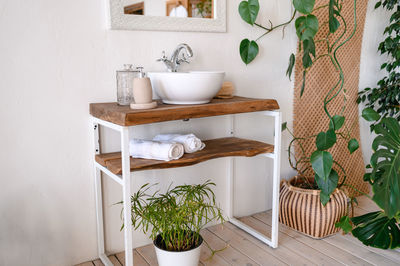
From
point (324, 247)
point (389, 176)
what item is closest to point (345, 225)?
point (324, 247)

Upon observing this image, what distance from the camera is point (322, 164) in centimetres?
183

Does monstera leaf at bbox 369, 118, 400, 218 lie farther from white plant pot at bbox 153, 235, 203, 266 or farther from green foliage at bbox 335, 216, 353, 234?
white plant pot at bbox 153, 235, 203, 266

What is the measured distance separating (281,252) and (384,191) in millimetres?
677

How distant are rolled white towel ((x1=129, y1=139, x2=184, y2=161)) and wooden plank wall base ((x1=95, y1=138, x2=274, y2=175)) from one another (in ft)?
0.08

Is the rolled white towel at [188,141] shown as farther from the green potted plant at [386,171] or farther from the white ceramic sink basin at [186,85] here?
the green potted plant at [386,171]

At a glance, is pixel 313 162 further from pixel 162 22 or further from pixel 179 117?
pixel 162 22

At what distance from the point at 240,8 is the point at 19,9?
3.74ft

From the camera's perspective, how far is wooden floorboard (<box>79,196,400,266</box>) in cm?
190

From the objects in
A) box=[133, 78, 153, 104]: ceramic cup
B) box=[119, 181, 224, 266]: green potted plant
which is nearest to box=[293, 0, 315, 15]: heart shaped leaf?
box=[133, 78, 153, 104]: ceramic cup

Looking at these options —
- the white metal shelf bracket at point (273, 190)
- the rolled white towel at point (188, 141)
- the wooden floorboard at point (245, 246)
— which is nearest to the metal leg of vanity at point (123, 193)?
the rolled white towel at point (188, 141)

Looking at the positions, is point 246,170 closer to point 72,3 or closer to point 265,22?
point 265,22

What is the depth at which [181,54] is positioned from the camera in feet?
6.57

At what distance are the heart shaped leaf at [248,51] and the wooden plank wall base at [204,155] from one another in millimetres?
483

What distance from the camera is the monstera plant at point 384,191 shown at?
5.21ft
